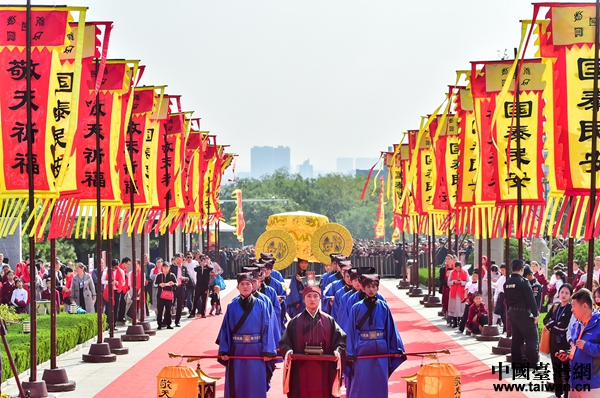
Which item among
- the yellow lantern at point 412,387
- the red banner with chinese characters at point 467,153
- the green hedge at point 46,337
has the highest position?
the red banner with chinese characters at point 467,153

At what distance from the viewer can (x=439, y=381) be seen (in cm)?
1187

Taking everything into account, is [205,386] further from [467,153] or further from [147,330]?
[147,330]

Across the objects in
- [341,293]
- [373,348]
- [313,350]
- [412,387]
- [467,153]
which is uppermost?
[467,153]

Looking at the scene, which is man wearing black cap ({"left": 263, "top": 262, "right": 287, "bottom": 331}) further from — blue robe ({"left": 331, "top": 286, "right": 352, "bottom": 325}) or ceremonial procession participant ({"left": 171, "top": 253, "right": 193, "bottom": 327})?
ceremonial procession participant ({"left": 171, "top": 253, "right": 193, "bottom": 327})

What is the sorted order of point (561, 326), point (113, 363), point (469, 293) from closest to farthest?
point (561, 326) < point (113, 363) < point (469, 293)

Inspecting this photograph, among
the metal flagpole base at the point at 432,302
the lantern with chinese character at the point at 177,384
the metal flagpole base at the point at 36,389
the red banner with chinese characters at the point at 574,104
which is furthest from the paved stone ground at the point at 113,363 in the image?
the metal flagpole base at the point at 432,302

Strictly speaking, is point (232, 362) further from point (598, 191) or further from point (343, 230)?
point (343, 230)

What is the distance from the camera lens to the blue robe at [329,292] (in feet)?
65.3

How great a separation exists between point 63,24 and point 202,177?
21136 mm

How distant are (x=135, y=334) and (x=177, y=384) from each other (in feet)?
37.4

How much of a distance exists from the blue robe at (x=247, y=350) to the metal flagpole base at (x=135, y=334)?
32.5ft

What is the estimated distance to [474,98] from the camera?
68.6ft

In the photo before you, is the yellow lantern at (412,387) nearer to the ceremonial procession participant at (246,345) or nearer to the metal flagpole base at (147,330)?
the ceremonial procession participant at (246,345)

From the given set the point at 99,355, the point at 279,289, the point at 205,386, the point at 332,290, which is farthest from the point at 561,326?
the point at 99,355
